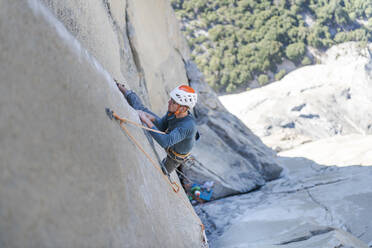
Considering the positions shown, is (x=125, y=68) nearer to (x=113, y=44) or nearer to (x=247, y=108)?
(x=113, y=44)

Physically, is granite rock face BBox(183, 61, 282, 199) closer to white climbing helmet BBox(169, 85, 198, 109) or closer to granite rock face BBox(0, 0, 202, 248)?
white climbing helmet BBox(169, 85, 198, 109)

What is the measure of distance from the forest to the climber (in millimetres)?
34383

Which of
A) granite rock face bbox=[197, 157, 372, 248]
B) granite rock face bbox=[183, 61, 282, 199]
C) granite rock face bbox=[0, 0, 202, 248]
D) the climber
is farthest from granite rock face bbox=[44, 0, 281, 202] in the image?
granite rock face bbox=[0, 0, 202, 248]

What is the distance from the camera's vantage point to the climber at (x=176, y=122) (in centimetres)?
371

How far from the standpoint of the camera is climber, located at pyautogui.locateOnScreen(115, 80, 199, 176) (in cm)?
371

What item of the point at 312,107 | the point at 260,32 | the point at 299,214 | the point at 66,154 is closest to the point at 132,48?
the point at 299,214

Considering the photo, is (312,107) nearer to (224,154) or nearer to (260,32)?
(224,154)

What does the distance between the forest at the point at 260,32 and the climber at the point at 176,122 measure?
34383 mm

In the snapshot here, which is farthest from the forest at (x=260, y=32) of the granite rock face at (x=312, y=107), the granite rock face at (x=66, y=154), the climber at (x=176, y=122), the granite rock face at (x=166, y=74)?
the granite rock face at (x=66, y=154)

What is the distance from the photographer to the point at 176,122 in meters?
4.06

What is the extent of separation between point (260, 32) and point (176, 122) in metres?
40.4

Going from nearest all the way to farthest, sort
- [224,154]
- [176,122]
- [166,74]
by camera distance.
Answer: [176,122], [166,74], [224,154]

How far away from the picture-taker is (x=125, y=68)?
20.0 ft

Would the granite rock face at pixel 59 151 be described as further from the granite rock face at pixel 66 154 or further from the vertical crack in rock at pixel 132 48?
the vertical crack in rock at pixel 132 48
